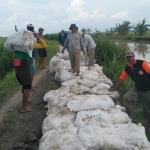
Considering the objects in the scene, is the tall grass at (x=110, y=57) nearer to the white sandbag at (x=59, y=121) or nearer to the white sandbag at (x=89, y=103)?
the white sandbag at (x=89, y=103)

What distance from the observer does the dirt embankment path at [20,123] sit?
3.14 metres

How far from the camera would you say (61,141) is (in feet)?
8.13

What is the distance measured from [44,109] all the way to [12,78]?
2294 mm

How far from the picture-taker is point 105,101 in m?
3.62

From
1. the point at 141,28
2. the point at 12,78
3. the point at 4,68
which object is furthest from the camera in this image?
the point at 141,28

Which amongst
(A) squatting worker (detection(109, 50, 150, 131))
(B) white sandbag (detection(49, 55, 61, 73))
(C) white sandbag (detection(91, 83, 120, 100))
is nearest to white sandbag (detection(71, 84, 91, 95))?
(C) white sandbag (detection(91, 83, 120, 100))

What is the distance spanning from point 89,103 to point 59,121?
676 mm

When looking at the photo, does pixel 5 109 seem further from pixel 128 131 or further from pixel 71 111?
pixel 128 131

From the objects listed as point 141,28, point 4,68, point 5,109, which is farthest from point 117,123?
point 141,28

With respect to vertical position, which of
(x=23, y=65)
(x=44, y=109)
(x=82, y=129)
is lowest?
(x=44, y=109)

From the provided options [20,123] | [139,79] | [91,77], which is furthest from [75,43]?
[20,123]

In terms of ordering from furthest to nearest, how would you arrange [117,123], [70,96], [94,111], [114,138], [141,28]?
[141,28], [70,96], [94,111], [117,123], [114,138]

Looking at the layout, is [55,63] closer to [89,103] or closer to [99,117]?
[89,103]

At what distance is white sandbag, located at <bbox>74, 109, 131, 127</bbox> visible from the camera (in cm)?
294
